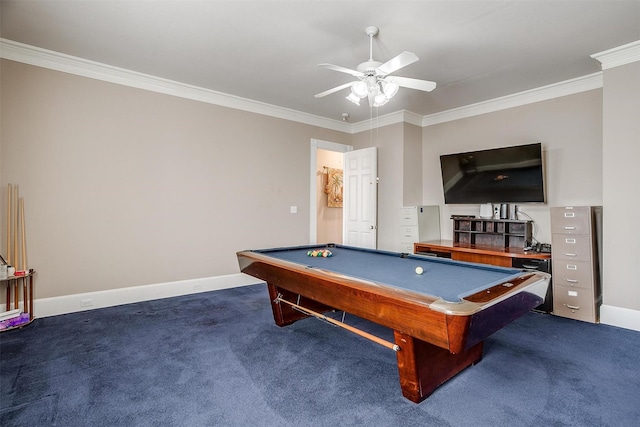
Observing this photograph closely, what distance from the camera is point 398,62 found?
88.4 inches

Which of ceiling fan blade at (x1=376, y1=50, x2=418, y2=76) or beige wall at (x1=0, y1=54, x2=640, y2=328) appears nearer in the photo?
ceiling fan blade at (x1=376, y1=50, x2=418, y2=76)

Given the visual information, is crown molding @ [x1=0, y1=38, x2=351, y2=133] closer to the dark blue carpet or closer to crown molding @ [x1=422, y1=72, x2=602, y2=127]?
crown molding @ [x1=422, y1=72, x2=602, y2=127]

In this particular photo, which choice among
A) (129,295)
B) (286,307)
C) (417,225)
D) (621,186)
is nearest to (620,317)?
(621,186)

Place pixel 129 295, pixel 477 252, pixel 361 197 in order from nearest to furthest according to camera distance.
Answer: pixel 129 295, pixel 477 252, pixel 361 197

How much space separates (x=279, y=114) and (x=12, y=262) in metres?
3.51

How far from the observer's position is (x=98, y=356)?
232cm

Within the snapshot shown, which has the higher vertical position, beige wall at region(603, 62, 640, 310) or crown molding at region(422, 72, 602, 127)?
crown molding at region(422, 72, 602, 127)

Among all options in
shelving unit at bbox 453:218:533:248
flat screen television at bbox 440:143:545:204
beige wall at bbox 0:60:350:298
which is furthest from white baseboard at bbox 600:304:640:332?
beige wall at bbox 0:60:350:298

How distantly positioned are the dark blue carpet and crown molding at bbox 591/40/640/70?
2.47 m

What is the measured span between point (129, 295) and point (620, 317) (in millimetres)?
4974

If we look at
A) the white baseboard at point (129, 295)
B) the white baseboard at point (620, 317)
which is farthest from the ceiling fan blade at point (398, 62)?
the white baseboard at point (129, 295)

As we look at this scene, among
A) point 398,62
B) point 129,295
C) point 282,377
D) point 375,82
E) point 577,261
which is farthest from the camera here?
point 129,295

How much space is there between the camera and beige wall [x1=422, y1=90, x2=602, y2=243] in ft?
11.6

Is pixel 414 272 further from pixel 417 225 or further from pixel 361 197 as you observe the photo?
pixel 361 197
